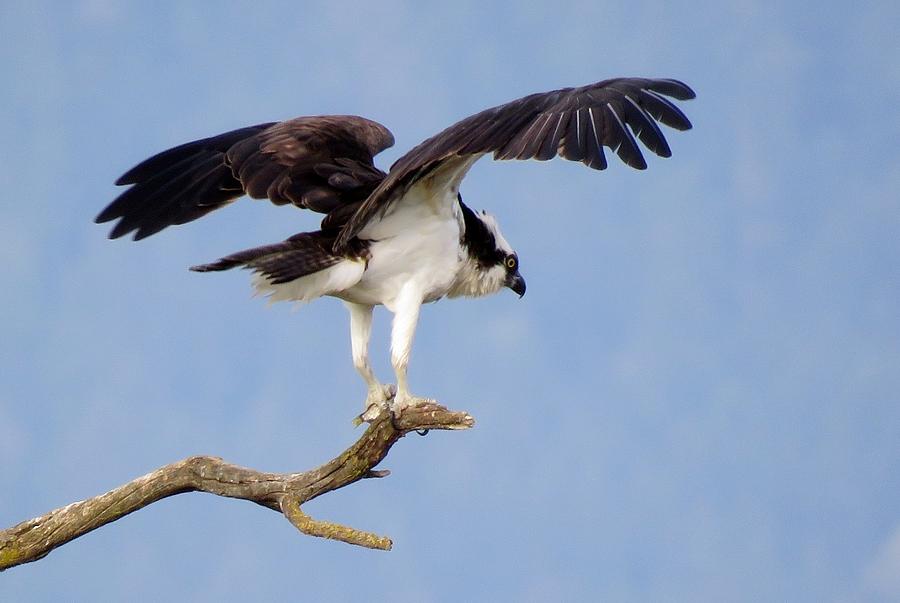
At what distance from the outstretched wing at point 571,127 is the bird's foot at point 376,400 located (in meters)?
1.41

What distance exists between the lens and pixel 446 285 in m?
10.0

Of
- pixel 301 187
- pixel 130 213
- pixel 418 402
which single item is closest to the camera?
pixel 418 402

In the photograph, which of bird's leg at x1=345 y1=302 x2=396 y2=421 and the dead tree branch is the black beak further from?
the dead tree branch

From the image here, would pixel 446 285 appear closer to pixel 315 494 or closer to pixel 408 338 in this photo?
pixel 408 338

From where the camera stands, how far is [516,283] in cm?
1091

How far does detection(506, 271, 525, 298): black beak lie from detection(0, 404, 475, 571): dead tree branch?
81.1 inches

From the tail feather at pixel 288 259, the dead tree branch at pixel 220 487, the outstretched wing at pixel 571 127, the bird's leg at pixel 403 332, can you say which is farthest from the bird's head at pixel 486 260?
the dead tree branch at pixel 220 487

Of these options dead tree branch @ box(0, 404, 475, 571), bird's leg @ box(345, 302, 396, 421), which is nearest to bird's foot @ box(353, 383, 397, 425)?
bird's leg @ box(345, 302, 396, 421)

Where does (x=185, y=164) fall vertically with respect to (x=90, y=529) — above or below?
above

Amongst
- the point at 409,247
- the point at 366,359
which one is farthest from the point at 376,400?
the point at 409,247

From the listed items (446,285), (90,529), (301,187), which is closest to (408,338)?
(446,285)

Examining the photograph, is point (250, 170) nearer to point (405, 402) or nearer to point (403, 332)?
point (403, 332)

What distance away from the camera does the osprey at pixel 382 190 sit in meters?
8.66

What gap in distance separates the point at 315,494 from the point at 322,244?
149 cm
